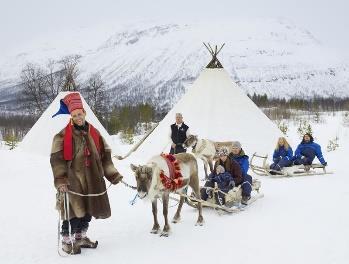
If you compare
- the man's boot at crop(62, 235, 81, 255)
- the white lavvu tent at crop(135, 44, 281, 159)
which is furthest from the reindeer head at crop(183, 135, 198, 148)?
the man's boot at crop(62, 235, 81, 255)

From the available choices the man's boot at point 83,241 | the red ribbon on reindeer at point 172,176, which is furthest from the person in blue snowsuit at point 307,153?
the man's boot at point 83,241

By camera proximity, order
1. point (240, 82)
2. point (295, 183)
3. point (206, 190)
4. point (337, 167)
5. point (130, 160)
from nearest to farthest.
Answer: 1. point (206, 190)
2. point (295, 183)
3. point (337, 167)
4. point (130, 160)
5. point (240, 82)

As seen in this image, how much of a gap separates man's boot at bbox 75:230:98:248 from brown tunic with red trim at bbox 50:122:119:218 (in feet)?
0.90

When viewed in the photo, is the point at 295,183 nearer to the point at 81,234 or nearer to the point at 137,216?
the point at 137,216

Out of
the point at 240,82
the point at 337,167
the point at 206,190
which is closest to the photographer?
the point at 206,190

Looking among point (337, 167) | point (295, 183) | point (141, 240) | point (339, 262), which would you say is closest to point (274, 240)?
point (339, 262)

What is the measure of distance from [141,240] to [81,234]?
767 mm

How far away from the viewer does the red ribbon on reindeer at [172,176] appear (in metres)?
5.48

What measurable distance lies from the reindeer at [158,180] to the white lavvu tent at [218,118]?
6.08 m

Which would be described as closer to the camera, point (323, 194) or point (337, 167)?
point (323, 194)

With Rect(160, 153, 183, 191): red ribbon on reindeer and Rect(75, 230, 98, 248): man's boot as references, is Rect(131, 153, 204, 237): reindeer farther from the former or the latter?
Rect(75, 230, 98, 248): man's boot

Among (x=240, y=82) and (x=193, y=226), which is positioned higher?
(x=240, y=82)

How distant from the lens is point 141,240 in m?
5.38

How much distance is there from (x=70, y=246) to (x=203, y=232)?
174 cm
